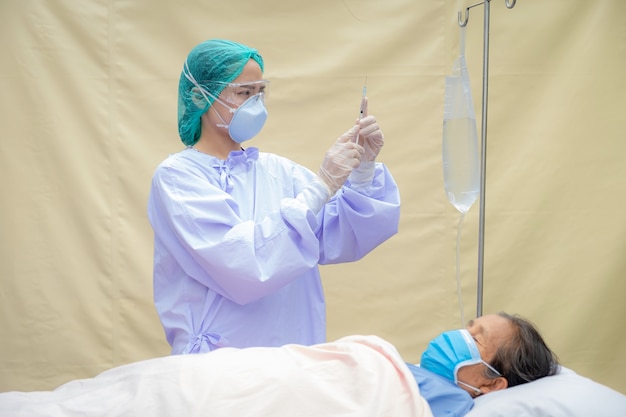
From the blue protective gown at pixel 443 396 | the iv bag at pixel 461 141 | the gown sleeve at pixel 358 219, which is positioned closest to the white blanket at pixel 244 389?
the blue protective gown at pixel 443 396

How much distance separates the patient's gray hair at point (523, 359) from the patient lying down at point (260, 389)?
0.54 feet

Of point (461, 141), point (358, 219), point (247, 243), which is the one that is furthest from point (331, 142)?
point (247, 243)

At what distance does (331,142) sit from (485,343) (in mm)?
1241

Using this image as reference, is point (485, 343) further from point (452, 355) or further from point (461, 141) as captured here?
point (461, 141)

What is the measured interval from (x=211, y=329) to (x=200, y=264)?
0.55 feet

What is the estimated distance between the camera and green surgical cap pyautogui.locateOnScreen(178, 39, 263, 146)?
195cm

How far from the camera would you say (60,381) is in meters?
2.85

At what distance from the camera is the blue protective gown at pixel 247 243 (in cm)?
178

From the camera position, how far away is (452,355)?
1.88 metres

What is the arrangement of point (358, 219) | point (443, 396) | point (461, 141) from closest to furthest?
point (443, 396), point (358, 219), point (461, 141)

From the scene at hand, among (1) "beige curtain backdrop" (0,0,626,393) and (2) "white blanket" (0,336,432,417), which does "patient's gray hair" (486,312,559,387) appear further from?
(1) "beige curtain backdrop" (0,0,626,393)

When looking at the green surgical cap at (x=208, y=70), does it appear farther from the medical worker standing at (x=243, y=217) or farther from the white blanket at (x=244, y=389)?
the white blanket at (x=244, y=389)

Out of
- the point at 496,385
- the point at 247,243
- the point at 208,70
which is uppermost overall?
the point at 208,70

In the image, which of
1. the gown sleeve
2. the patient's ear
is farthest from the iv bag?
the patient's ear
